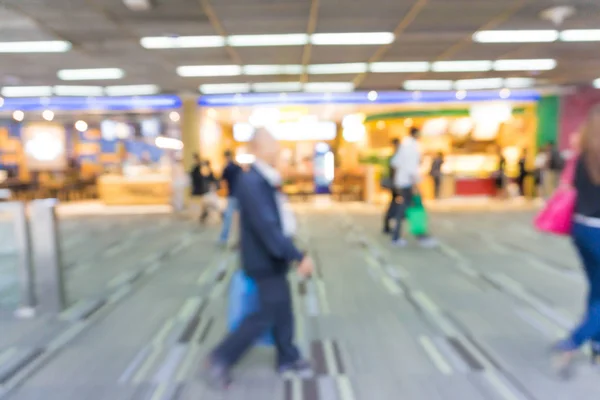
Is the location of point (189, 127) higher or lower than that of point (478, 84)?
lower

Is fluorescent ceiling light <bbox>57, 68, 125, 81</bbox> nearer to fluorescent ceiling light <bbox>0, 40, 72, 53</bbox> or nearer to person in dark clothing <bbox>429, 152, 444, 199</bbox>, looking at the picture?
fluorescent ceiling light <bbox>0, 40, 72, 53</bbox>

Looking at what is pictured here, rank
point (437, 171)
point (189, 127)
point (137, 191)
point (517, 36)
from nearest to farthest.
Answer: point (517, 36) → point (189, 127) → point (437, 171) → point (137, 191)

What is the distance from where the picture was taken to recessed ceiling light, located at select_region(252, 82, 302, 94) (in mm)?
11359

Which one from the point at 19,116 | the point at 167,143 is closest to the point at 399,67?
the point at 167,143

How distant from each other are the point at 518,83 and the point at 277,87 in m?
5.89

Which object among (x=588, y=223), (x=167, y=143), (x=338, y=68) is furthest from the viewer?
(x=167, y=143)

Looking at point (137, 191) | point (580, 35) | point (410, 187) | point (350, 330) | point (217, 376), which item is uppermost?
point (580, 35)

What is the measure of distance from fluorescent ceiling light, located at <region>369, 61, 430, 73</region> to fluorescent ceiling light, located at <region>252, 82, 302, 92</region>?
7.59 feet

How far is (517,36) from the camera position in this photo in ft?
23.6

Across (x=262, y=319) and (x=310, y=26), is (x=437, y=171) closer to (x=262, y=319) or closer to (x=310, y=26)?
(x=310, y=26)

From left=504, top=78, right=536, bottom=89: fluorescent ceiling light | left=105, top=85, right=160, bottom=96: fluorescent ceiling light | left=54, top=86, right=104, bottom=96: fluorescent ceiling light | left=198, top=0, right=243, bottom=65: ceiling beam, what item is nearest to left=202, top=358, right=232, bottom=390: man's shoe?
left=198, top=0, right=243, bottom=65: ceiling beam

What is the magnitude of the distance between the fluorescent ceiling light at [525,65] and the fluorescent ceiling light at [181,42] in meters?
5.29

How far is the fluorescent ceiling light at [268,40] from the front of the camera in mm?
7000

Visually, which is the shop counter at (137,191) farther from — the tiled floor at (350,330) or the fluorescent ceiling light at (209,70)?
the tiled floor at (350,330)
